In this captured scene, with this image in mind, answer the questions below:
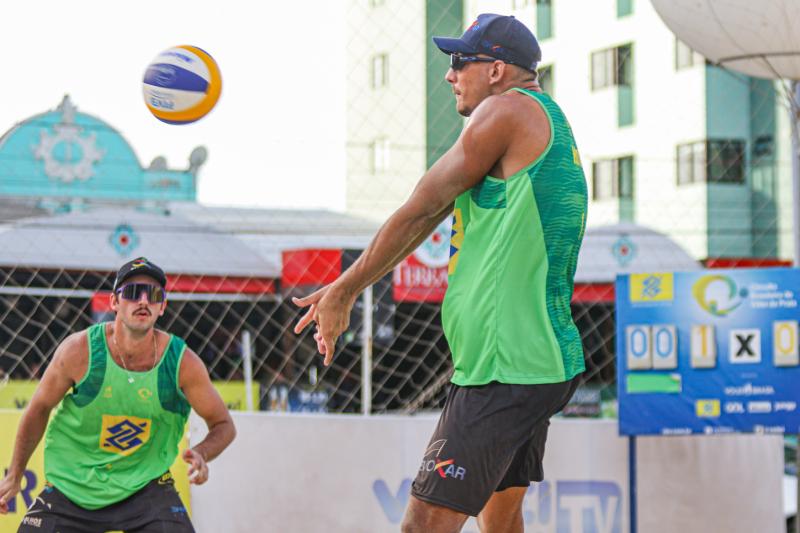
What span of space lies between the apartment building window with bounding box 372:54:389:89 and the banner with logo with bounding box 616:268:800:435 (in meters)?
3.16

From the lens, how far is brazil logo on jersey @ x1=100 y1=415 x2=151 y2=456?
187 inches

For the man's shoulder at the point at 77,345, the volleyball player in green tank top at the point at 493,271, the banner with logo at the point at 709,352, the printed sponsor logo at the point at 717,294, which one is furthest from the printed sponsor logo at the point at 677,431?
the volleyball player in green tank top at the point at 493,271

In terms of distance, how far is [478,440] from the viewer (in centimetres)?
295

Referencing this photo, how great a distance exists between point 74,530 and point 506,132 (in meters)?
2.54

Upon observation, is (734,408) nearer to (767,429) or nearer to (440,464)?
(767,429)

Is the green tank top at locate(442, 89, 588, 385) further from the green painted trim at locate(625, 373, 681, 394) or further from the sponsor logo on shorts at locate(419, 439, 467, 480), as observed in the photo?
the green painted trim at locate(625, 373, 681, 394)

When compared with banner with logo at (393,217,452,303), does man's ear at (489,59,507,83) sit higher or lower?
higher

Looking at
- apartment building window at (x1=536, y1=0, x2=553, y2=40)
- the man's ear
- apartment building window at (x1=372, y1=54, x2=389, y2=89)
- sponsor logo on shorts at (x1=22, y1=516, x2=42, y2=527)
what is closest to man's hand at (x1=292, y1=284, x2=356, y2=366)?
the man's ear

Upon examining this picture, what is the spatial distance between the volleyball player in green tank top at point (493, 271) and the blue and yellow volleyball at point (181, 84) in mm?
2839

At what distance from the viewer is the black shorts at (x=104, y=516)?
463cm

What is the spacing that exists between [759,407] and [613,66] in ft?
58.4

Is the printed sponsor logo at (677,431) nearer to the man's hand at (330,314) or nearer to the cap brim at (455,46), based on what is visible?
the cap brim at (455,46)

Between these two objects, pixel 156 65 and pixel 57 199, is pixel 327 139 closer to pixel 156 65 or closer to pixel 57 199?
pixel 156 65

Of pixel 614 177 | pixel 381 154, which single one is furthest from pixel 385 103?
pixel 614 177
